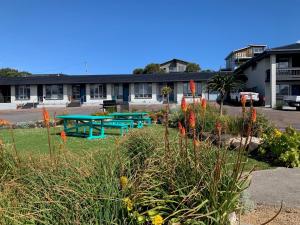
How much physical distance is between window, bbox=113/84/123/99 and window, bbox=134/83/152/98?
2.38m

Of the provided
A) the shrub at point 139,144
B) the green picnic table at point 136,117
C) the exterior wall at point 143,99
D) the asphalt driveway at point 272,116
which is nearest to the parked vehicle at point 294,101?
the asphalt driveway at point 272,116

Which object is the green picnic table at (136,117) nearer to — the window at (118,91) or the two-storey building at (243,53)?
the window at (118,91)

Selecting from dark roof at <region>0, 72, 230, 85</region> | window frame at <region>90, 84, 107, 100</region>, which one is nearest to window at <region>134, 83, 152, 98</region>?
dark roof at <region>0, 72, 230, 85</region>

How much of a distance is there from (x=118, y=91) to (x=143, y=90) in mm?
3994

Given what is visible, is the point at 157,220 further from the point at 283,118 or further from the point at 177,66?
the point at 177,66

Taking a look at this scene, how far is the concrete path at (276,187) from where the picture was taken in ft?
17.2

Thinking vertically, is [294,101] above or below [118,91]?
below

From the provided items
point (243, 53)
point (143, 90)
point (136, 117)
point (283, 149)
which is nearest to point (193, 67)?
point (243, 53)

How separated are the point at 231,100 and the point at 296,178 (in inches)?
1554

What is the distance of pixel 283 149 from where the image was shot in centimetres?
780

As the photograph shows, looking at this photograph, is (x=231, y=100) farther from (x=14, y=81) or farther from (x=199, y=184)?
(x=199, y=184)

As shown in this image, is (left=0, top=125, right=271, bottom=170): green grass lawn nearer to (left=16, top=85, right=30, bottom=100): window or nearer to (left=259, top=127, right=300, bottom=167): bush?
(left=259, top=127, right=300, bottom=167): bush

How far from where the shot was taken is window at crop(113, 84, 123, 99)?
56656mm

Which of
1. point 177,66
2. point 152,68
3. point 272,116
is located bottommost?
point 272,116
